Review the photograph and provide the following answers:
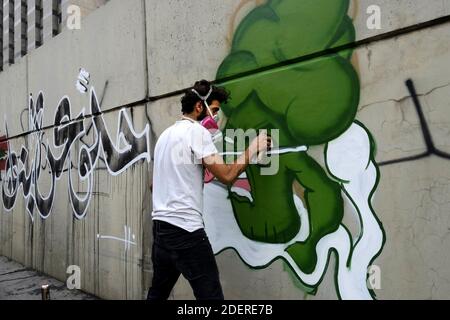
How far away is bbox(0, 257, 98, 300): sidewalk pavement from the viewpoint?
12.5ft

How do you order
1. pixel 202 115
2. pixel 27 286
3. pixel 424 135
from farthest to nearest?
pixel 27 286 → pixel 202 115 → pixel 424 135

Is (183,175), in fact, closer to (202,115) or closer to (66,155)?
(202,115)

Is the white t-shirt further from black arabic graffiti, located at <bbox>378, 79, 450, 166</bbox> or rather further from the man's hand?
black arabic graffiti, located at <bbox>378, 79, 450, 166</bbox>

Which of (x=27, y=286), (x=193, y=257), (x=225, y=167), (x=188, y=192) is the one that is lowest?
(x=27, y=286)

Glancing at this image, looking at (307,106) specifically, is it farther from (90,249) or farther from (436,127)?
(90,249)

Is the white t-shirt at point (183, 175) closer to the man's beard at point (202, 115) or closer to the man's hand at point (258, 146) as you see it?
the man's beard at point (202, 115)

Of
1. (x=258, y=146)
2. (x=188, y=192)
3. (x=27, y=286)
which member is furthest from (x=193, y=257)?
(x=27, y=286)

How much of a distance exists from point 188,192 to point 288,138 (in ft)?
2.21

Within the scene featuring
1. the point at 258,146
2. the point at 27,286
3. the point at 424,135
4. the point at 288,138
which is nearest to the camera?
the point at 424,135

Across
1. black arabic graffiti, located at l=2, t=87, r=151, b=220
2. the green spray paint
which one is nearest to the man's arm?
the green spray paint

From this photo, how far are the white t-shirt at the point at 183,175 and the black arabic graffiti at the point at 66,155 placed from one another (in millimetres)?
1145

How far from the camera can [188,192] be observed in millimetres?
2039

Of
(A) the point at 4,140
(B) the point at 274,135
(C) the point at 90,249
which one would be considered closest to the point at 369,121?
(B) the point at 274,135

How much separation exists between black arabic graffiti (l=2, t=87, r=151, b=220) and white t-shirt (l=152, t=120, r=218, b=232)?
115 centimetres
